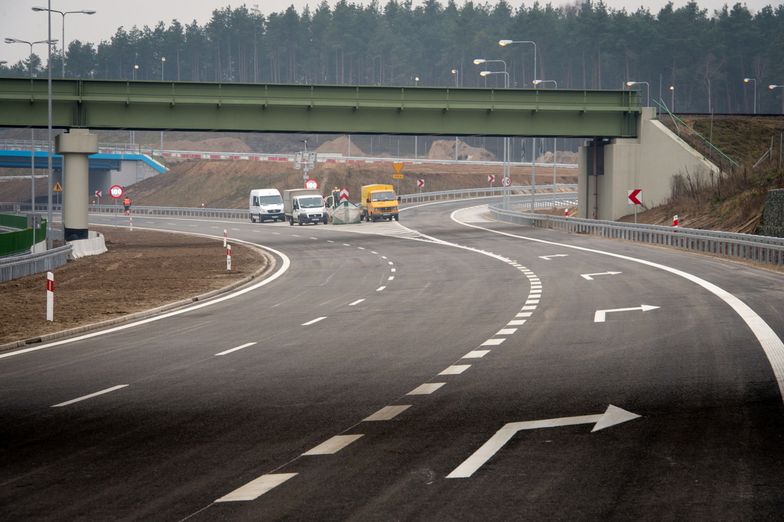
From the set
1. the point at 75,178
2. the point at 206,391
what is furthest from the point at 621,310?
the point at 75,178

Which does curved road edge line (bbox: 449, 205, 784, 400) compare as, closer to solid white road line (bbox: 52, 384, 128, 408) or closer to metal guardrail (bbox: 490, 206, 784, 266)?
metal guardrail (bbox: 490, 206, 784, 266)

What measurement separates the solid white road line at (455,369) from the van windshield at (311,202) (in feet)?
234

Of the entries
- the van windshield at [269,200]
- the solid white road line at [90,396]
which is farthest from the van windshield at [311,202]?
the solid white road line at [90,396]

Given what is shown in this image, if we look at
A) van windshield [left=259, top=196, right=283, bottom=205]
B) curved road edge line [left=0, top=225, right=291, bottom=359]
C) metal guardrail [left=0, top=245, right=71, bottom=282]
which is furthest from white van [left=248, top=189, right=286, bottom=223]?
curved road edge line [left=0, top=225, right=291, bottom=359]

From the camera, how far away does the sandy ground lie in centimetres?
2523

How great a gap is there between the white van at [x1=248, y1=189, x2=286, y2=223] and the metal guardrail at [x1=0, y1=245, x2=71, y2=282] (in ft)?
149

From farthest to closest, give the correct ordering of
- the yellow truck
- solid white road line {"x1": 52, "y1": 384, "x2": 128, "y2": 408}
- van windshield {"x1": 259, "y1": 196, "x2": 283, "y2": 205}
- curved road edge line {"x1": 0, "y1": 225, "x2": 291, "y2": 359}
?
van windshield {"x1": 259, "y1": 196, "x2": 283, "y2": 205} → the yellow truck → curved road edge line {"x1": 0, "y1": 225, "x2": 291, "y2": 359} → solid white road line {"x1": 52, "y1": 384, "x2": 128, "y2": 408}

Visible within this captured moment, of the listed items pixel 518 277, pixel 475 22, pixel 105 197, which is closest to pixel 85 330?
pixel 518 277

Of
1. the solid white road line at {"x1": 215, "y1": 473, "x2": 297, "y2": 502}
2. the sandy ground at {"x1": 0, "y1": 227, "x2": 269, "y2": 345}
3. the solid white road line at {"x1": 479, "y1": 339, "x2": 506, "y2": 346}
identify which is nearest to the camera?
the solid white road line at {"x1": 215, "y1": 473, "x2": 297, "y2": 502}

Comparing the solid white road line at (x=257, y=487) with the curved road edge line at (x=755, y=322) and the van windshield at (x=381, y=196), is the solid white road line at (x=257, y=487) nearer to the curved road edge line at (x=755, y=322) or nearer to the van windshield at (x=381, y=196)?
the curved road edge line at (x=755, y=322)

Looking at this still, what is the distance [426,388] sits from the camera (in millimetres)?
13469

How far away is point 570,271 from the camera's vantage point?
3562cm

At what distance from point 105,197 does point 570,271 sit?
109594 mm

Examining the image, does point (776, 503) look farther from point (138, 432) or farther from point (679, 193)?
point (679, 193)
